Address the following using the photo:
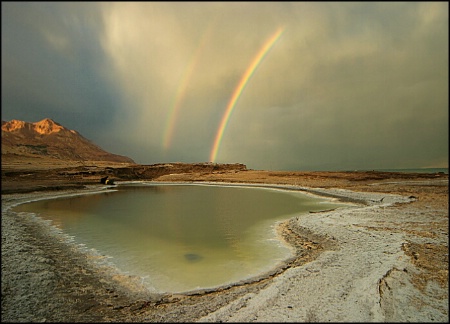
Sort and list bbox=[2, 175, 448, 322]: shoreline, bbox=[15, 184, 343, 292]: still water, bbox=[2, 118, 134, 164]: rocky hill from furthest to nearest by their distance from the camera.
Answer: bbox=[2, 118, 134, 164]: rocky hill → bbox=[15, 184, 343, 292]: still water → bbox=[2, 175, 448, 322]: shoreline

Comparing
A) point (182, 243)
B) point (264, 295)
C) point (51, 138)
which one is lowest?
point (182, 243)

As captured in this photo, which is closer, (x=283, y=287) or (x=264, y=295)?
(x=264, y=295)

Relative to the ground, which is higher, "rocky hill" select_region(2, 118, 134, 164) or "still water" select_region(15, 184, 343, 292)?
"rocky hill" select_region(2, 118, 134, 164)

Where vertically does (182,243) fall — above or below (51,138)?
below

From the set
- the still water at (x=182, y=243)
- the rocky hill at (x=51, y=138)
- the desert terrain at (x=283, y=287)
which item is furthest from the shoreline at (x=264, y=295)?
the rocky hill at (x=51, y=138)

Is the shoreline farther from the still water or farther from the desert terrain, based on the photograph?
the still water

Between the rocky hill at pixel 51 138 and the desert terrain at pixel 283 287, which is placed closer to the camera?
the desert terrain at pixel 283 287

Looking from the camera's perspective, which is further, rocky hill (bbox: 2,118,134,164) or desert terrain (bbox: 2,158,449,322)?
rocky hill (bbox: 2,118,134,164)

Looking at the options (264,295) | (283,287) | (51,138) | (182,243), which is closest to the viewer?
(264,295)

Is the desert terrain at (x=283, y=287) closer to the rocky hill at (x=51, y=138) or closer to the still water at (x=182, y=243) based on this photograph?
the still water at (x=182, y=243)

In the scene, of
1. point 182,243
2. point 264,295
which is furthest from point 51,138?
point 264,295

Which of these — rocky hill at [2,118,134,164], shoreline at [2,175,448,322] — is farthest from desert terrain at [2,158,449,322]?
rocky hill at [2,118,134,164]

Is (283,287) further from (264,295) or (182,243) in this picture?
(182,243)

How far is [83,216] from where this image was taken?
18922mm
